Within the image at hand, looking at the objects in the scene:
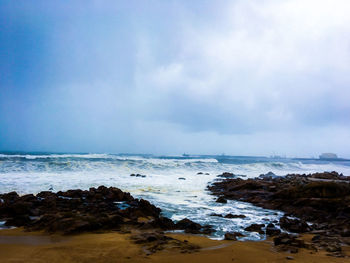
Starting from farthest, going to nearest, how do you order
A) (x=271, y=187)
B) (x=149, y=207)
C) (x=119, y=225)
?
(x=271, y=187)
(x=149, y=207)
(x=119, y=225)

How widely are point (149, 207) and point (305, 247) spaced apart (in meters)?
5.17

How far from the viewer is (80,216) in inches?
255

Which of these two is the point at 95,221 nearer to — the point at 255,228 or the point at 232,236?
the point at 232,236

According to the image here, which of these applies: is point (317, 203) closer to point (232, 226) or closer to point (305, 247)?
point (232, 226)

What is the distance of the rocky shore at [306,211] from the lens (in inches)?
214

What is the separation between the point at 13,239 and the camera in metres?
5.22

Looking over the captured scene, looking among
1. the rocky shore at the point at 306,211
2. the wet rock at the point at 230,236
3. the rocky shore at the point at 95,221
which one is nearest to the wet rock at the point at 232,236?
the wet rock at the point at 230,236

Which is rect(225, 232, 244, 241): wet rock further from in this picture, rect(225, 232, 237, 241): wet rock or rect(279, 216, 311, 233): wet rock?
rect(279, 216, 311, 233): wet rock

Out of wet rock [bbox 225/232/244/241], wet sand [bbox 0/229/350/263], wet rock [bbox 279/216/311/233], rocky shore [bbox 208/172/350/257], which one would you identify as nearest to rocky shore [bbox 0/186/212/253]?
wet sand [bbox 0/229/350/263]

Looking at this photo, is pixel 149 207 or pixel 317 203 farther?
pixel 317 203

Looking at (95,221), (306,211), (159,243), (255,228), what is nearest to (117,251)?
(159,243)

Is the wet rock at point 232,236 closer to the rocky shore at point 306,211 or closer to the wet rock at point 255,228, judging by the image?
the wet rock at point 255,228

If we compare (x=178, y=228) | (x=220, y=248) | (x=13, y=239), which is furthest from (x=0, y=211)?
(x=220, y=248)

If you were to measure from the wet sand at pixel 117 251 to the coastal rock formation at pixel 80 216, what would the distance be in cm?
51
